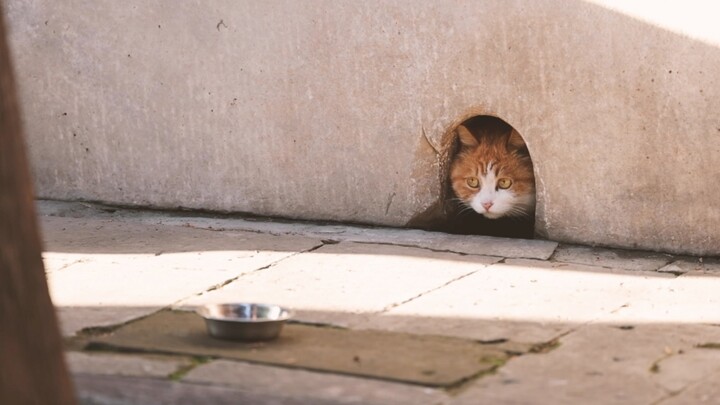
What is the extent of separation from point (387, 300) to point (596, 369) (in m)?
0.98

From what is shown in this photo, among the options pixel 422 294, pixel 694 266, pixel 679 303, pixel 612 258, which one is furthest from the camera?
pixel 612 258

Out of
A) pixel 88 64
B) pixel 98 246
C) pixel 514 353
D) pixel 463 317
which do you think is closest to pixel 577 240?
pixel 463 317

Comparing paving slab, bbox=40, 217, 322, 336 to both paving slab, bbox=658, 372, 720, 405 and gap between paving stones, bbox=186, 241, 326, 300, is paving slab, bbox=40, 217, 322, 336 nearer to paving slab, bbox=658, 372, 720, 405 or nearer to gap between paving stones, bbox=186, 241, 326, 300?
gap between paving stones, bbox=186, 241, 326, 300

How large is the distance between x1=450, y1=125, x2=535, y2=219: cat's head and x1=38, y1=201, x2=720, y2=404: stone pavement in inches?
17.5

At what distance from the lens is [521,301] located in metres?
4.20

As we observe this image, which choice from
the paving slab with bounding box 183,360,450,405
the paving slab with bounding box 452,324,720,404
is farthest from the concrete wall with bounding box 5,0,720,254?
the paving slab with bounding box 183,360,450,405

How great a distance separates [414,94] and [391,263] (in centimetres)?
86

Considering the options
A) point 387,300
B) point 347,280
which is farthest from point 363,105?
point 387,300

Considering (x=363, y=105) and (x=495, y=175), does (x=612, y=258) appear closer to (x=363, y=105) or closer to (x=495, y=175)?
(x=495, y=175)

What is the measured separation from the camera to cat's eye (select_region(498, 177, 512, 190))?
5.59 metres

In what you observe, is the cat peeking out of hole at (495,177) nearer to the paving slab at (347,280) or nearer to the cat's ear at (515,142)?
the cat's ear at (515,142)

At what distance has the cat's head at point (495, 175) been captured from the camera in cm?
556

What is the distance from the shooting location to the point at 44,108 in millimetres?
5918

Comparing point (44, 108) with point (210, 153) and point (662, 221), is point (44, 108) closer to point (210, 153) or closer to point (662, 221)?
point (210, 153)
